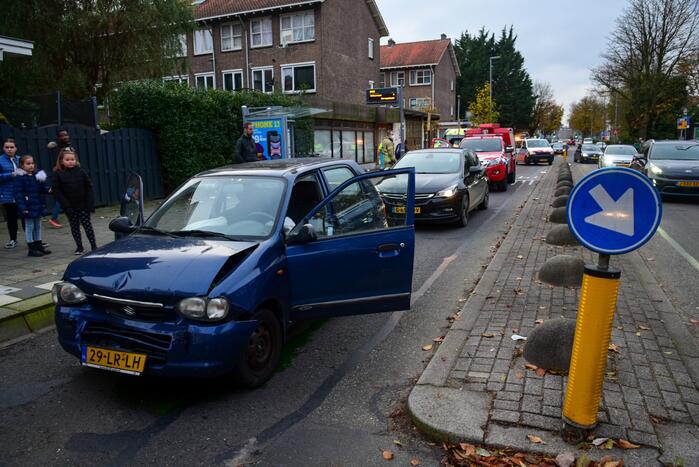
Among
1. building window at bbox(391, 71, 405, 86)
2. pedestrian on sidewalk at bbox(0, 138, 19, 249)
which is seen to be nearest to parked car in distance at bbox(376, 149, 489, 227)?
pedestrian on sidewalk at bbox(0, 138, 19, 249)

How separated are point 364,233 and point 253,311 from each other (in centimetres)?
136

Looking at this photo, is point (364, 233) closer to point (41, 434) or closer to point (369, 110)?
point (41, 434)

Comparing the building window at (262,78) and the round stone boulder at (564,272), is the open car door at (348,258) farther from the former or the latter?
the building window at (262,78)

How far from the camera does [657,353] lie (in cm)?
431

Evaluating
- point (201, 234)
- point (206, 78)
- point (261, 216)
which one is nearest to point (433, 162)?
point (261, 216)

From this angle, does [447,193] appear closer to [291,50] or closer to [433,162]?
[433,162]

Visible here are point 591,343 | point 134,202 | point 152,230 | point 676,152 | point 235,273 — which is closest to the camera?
point 591,343

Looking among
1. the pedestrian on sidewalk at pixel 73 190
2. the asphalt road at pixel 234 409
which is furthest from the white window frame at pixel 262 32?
the asphalt road at pixel 234 409

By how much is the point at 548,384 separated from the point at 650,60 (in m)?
48.6

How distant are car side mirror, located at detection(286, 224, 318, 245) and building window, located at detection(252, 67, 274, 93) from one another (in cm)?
3100

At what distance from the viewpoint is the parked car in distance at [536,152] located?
3597cm

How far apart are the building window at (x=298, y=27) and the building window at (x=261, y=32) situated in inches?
39.6

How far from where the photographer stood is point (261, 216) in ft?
15.3

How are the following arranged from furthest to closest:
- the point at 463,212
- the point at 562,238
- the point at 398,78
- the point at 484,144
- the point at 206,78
→ the point at 398,78
the point at 206,78
the point at 484,144
the point at 463,212
the point at 562,238
